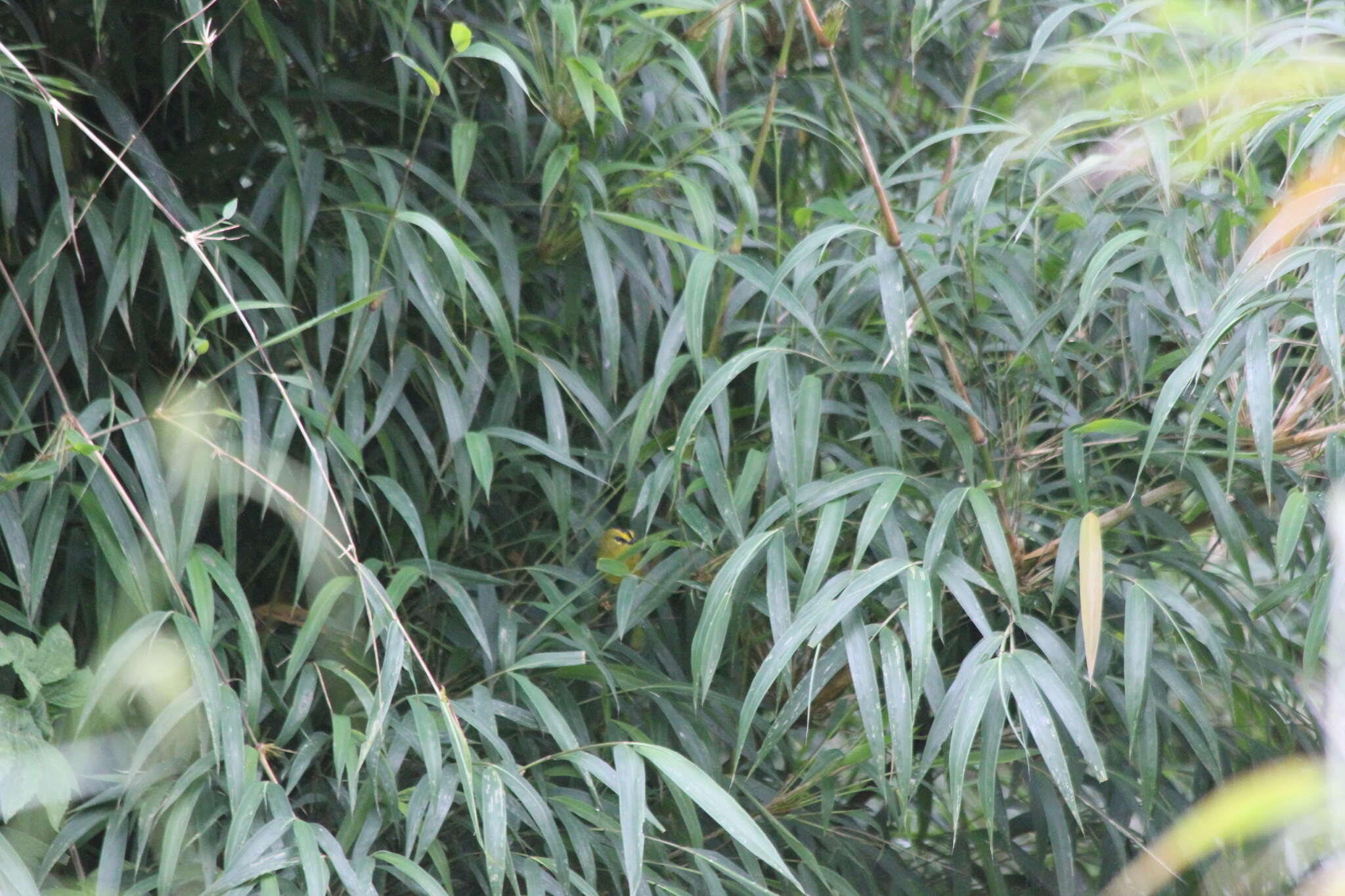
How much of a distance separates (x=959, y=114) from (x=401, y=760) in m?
1.06

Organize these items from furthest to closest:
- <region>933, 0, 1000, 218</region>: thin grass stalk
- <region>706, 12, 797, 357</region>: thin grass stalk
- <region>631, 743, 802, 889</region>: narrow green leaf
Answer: <region>933, 0, 1000, 218</region>: thin grass stalk
<region>706, 12, 797, 357</region>: thin grass stalk
<region>631, 743, 802, 889</region>: narrow green leaf

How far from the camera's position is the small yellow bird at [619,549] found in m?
1.19

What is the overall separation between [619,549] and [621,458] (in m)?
0.10

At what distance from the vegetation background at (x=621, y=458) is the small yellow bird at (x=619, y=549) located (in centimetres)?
2

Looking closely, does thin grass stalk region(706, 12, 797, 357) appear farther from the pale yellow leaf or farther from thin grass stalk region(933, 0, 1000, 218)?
the pale yellow leaf

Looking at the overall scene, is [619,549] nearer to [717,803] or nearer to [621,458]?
[621,458]

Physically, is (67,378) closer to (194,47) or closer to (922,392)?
(194,47)

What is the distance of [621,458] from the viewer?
1.24 meters

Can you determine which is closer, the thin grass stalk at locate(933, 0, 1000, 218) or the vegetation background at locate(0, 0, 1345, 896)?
the vegetation background at locate(0, 0, 1345, 896)

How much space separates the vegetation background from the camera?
958mm

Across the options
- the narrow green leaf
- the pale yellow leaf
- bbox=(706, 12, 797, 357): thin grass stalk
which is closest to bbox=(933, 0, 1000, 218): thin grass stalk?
bbox=(706, 12, 797, 357): thin grass stalk

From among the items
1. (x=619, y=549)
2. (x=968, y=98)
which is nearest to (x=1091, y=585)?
(x=619, y=549)

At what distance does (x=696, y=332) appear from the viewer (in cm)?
107

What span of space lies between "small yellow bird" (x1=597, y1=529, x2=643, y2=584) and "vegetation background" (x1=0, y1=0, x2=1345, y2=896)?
0.8 inches
